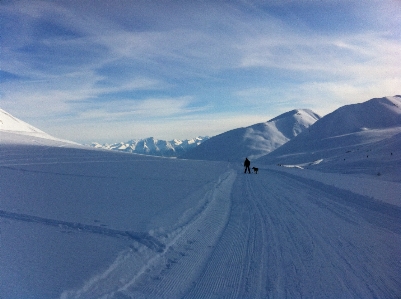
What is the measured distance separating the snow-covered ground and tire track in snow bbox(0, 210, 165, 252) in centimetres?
3

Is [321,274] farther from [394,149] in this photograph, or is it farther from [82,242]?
[394,149]

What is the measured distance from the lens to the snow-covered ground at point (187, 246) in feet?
16.3

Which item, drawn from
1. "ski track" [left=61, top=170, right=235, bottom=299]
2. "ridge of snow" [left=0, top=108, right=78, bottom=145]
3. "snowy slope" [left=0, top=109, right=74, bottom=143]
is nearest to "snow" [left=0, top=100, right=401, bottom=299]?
"ski track" [left=61, top=170, right=235, bottom=299]

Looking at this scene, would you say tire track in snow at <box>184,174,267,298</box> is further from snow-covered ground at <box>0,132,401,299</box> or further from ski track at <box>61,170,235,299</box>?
ski track at <box>61,170,235,299</box>

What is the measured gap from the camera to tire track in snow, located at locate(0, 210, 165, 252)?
22.9ft

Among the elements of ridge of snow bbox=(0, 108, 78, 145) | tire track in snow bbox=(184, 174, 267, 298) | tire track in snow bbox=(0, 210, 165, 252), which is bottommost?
tire track in snow bbox=(184, 174, 267, 298)

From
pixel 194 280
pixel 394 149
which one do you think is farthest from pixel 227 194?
pixel 394 149

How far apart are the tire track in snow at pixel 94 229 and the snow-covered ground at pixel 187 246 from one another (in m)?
0.03

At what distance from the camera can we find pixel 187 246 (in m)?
7.11

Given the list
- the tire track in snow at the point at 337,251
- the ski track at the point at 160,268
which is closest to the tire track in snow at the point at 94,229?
the ski track at the point at 160,268

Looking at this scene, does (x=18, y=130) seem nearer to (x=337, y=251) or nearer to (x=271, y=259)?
(x=271, y=259)

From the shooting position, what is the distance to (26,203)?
8.77 metres

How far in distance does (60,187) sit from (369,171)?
1048 inches

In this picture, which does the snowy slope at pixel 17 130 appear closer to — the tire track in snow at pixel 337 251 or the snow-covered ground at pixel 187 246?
the snow-covered ground at pixel 187 246
